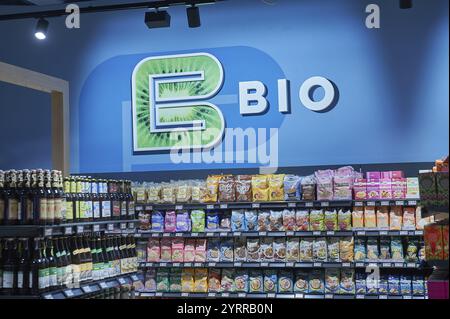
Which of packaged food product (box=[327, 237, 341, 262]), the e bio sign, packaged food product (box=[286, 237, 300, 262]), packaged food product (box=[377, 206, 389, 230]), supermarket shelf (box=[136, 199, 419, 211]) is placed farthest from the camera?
the e bio sign

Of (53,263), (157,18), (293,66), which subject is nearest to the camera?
(53,263)

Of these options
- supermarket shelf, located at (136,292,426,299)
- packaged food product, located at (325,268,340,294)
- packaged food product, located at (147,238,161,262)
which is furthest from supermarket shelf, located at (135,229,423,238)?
supermarket shelf, located at (136,292,426,299)

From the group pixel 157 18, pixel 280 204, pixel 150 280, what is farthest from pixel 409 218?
pixel 157 18

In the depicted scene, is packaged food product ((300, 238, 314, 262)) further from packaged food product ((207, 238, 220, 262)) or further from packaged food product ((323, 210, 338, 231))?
packaged food product ((207, 238, 220, 262))

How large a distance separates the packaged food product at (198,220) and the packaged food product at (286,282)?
97cm

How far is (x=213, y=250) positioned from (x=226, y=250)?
15 centimetres

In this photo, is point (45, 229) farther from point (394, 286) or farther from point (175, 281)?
point (394, 286)

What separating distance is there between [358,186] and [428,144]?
897mm

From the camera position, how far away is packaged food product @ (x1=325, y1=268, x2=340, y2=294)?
22.5ft

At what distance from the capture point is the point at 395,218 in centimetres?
663

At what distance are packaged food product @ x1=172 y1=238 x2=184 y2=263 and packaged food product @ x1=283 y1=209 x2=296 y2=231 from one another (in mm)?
1167

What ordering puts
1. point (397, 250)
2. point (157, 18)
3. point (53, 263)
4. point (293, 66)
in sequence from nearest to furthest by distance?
point (53, 263) → point (397, 250) → point (157, 18) → point (293, 66)

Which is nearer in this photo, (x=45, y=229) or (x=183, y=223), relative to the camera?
(x=45, y=229)
